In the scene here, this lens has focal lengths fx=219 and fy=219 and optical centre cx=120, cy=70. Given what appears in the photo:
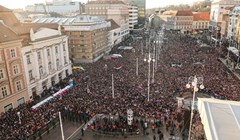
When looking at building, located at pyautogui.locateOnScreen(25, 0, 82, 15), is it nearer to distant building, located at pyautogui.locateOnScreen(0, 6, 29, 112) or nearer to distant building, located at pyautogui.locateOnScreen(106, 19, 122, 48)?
distant building, located at pyautogui.locateOnScreen(106, 19, 122, 48)

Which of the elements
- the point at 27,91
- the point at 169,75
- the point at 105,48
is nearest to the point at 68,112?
the point at 27,91

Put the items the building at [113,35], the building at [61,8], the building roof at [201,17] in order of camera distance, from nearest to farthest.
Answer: the building at [113,35] → the building roof at [201,17] → the building at [61,8]

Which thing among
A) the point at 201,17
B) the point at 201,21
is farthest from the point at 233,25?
the point at 201,17

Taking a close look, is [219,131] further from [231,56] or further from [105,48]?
[105,48]

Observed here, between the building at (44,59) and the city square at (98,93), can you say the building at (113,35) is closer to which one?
the city square at (98,93)

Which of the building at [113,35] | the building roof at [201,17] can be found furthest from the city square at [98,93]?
the building roof at [201,17]

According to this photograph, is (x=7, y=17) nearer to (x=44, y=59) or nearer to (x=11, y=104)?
(x=44, y=59)

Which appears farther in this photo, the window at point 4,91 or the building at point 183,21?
the building at point 183,21
